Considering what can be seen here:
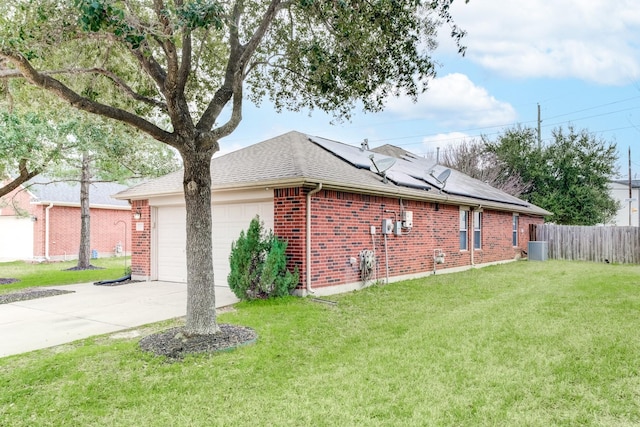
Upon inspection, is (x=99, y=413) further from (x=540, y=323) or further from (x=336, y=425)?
(x=540, y=323)

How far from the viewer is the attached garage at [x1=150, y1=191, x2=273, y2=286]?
30.2 feet

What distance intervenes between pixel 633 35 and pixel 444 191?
5779mm

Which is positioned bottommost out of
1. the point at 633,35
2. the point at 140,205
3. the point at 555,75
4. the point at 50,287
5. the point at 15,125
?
the point at 50,287

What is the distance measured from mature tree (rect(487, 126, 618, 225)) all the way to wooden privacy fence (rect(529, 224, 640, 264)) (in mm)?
7827

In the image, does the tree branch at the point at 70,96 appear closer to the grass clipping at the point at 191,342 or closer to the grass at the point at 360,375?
the grass clipping at the point at 191,342

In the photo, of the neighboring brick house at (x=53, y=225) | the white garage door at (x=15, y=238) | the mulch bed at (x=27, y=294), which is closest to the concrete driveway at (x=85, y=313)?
the mulch bed at (x=27, y=294)

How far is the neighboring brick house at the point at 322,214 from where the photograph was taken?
8359 millimetres

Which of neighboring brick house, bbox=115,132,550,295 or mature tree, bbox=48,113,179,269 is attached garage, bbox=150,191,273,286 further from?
mature tree, bbox=48,113,179,269

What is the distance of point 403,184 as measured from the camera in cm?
1091

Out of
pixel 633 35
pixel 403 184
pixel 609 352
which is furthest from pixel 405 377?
pixel 633 35

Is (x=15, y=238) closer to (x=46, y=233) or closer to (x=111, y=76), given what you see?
(x=46, y=233)

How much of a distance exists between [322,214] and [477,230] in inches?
342

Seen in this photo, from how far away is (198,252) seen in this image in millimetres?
5340

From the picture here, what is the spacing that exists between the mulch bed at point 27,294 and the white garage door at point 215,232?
243 centimetres
